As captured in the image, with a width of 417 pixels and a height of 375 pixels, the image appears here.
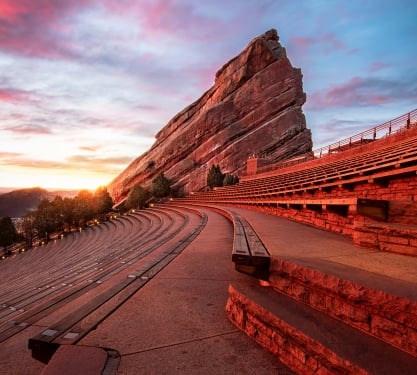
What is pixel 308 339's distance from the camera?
2326 millimetres

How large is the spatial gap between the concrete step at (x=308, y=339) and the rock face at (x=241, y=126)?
167ft

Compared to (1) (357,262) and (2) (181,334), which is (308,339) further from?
(1) (357,262)

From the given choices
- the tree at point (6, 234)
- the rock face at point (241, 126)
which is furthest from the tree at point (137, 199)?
the tree at point (6, 234)

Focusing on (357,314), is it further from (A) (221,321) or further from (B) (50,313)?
(B) (50,313)

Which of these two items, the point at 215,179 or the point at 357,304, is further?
the point at 215,179

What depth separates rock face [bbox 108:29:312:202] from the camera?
184ft

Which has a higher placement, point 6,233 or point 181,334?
point 181,334

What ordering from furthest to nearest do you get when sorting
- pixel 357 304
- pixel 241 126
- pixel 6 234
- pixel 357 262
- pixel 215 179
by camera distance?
pixel 241 126
pixel 6 234
pixel 215 179
pixel 357 262
pixel 357 304

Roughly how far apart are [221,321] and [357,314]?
4.58 ft

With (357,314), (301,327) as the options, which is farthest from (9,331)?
(357,314)

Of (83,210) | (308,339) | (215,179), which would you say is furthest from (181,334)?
(83,210)

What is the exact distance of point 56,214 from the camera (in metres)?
43.3

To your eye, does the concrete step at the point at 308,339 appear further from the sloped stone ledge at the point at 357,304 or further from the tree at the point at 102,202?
the tree at the point at 102,202

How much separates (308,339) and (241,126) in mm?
58482
